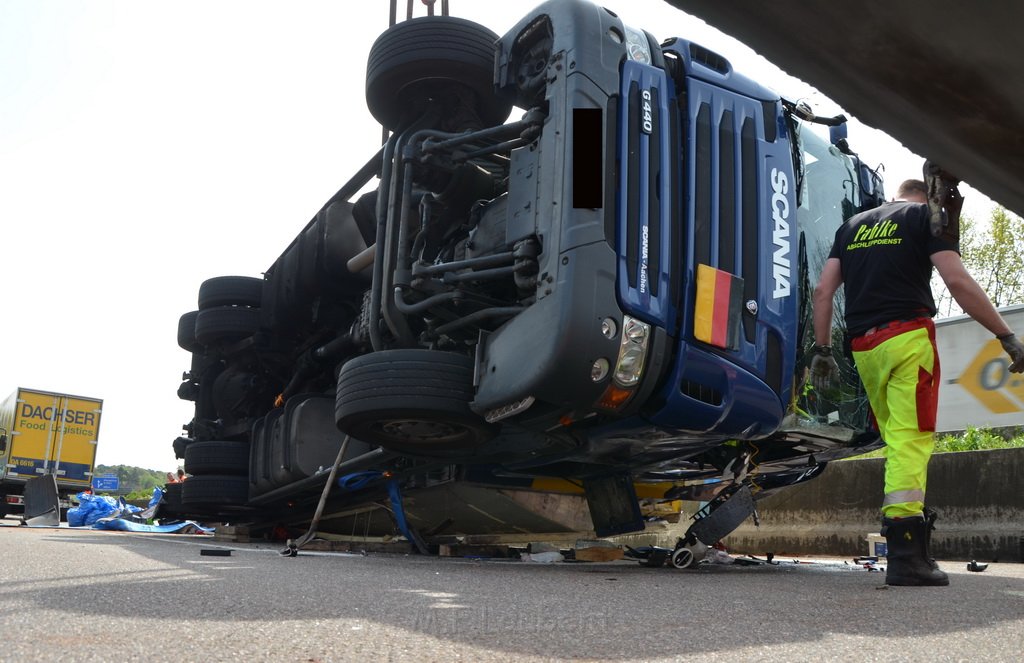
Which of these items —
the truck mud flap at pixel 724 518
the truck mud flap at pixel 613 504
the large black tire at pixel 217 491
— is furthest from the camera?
the large black tire at pixel 217 491

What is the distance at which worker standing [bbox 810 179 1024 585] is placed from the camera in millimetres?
3348

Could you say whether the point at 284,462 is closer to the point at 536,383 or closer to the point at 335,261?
the point at 335,261

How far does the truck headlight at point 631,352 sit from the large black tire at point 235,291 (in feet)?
15.0

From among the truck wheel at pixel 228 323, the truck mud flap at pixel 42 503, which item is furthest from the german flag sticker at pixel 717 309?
the truck mud flap at pixel 42 503

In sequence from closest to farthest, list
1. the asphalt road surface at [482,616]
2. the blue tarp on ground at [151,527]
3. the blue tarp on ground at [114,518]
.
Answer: the asphalt road surface at [482,616] → the blue tarp on ground at [151,527] → the blue tarp on ground at [114,518]

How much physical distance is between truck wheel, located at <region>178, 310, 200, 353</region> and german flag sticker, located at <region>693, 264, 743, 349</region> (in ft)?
19.9

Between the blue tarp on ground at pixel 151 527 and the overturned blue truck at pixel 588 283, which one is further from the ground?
the overturned blue truck at pixel 588 283

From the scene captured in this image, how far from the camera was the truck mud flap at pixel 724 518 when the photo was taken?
14.5 feet

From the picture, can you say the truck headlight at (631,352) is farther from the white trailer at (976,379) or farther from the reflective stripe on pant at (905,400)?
the white trailer at (976,379)

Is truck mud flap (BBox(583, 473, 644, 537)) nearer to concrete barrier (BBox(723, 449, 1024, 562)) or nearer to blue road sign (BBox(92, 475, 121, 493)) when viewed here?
concrete barrier (BBox(723, 449, 1024, 562))

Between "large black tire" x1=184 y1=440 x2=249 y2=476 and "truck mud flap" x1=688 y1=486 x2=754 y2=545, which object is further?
"large black tire" x1=184 y1=440 x2=249 y2=476

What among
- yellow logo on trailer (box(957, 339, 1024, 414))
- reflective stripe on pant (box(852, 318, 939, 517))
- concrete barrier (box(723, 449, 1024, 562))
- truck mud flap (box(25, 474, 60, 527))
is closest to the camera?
reflective stripe on pant (box(852, 318, 939, 517))

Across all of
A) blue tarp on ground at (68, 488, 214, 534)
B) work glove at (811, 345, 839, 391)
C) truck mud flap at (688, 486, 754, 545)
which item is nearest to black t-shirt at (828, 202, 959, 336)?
work glove at (811, 345, 839, 391)

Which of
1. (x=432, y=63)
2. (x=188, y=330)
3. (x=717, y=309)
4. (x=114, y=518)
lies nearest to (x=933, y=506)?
(x=717, y=309)
